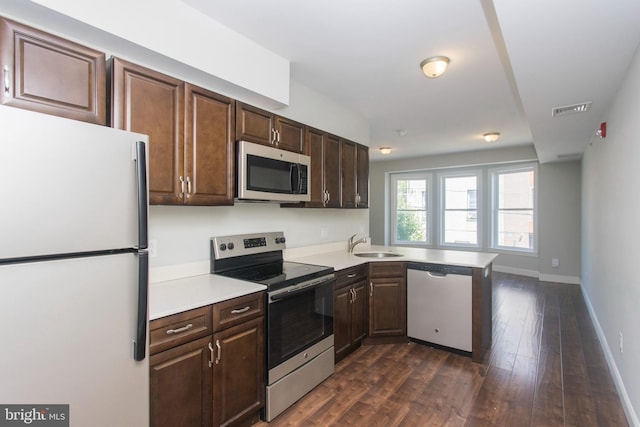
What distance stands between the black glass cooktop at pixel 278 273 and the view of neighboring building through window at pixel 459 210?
5566 mm

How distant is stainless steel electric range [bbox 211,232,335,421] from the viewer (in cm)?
204

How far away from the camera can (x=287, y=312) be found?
2141mm

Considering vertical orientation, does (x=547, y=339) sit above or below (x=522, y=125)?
below

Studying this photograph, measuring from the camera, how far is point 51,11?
139 cm

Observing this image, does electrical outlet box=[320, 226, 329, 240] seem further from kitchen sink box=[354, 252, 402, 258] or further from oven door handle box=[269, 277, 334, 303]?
oven door handle box=[269, 277, 334, 303]

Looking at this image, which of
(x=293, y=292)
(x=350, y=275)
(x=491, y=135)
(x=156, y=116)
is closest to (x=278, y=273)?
(x=293, y=292)

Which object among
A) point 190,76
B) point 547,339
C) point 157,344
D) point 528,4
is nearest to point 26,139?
point 157,344

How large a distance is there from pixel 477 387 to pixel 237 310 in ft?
6.43

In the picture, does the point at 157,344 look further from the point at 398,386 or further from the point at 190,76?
the point at 398,386

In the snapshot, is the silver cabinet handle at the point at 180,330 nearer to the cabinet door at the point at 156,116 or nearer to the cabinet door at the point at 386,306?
the cabinet door at the point at 156,116

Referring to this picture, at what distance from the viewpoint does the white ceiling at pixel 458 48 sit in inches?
64.6

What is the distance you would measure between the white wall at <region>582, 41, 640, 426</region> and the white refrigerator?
2770 mm

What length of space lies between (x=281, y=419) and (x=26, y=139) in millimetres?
2011

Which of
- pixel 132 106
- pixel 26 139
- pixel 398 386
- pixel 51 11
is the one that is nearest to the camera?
pixel 26 139
